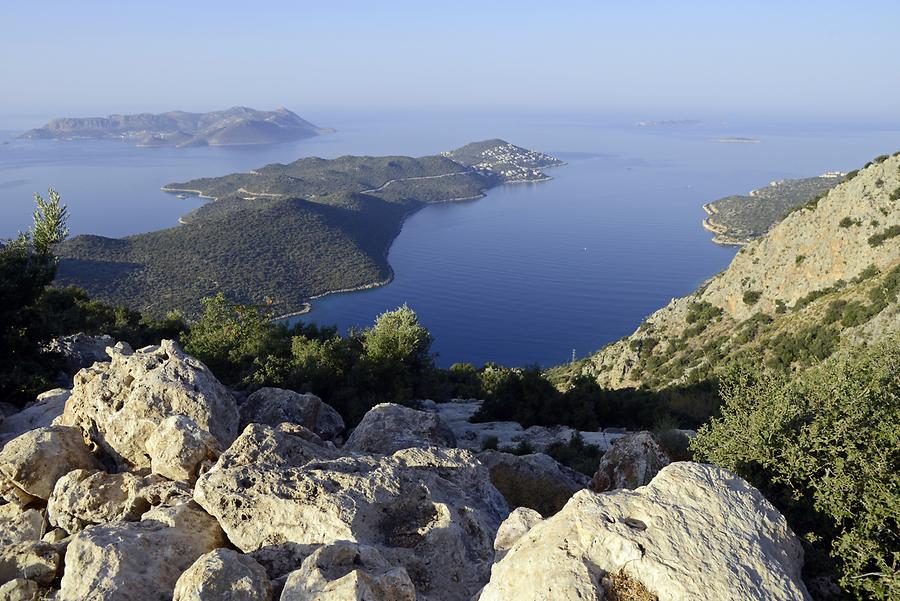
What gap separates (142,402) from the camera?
8.70m

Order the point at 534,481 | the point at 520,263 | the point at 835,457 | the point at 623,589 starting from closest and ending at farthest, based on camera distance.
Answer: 1. the point at 623,589
2. the point at 835,457
3. the point at 534,481
4. the point at 520,263

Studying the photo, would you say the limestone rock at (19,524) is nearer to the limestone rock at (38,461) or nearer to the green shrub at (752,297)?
the limestone rock at (38,461)

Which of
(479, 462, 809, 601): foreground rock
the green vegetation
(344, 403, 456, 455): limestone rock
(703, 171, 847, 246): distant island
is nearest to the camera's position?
(479, 462, 809, 601): foreground rock

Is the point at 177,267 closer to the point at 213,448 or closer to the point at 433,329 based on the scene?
the point at 433,329

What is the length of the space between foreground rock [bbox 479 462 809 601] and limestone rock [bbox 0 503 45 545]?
6144 millimetres

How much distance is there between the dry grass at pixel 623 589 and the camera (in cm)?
450

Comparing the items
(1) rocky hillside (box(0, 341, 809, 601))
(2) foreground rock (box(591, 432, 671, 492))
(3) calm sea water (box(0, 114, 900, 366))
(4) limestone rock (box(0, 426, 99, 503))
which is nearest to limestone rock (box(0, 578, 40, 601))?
(1) rocky hillside (box(0, 341, 809, 601))

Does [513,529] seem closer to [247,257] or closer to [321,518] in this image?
[321,518]

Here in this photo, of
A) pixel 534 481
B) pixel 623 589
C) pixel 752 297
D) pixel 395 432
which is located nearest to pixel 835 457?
pixel 623 589

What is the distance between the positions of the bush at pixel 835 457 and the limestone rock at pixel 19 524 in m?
8.95

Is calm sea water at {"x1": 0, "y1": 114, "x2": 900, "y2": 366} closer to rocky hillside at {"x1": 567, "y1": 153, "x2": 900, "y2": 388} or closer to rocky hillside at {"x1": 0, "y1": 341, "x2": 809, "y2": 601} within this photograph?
rocky hillside at {"x1": 567, "y1": 153, "x2": 900, "y2": 388}

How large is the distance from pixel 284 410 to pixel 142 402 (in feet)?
9.89

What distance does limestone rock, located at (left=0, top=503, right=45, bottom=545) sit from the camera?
23.5 ft

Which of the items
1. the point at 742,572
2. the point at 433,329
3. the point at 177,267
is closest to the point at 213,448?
the point at 742,572
